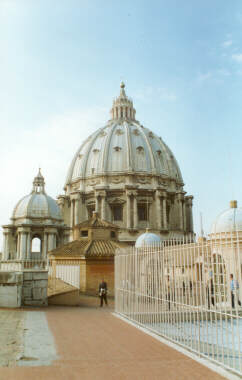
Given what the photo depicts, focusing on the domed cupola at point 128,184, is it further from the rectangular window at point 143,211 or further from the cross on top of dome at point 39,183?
the cross on top of dome at point 39,183

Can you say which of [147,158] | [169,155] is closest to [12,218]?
[147,158]

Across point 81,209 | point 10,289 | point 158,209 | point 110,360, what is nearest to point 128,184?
point 158,209

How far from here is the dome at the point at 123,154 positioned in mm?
59719

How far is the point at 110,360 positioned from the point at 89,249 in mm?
18083

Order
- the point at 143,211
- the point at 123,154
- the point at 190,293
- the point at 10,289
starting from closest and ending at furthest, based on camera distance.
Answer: the point at 190,293
the point at 10,289
the point at 143,211
the point at 123,154

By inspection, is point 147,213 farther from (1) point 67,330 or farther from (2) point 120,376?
(2) point 120,376

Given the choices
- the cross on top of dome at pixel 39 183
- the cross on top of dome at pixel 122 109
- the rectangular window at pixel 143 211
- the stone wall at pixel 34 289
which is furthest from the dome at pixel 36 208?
the stone wall at pixel 34 289

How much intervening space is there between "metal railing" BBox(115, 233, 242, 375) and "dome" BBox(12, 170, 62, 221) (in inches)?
1500

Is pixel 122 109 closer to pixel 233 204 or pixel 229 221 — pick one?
pixel 233 204

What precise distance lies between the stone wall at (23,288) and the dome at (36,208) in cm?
3492

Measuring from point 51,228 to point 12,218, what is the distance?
6.12 metres

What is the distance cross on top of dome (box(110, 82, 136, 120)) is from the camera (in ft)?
241

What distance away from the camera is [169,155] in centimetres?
6638

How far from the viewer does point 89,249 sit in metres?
24.7
